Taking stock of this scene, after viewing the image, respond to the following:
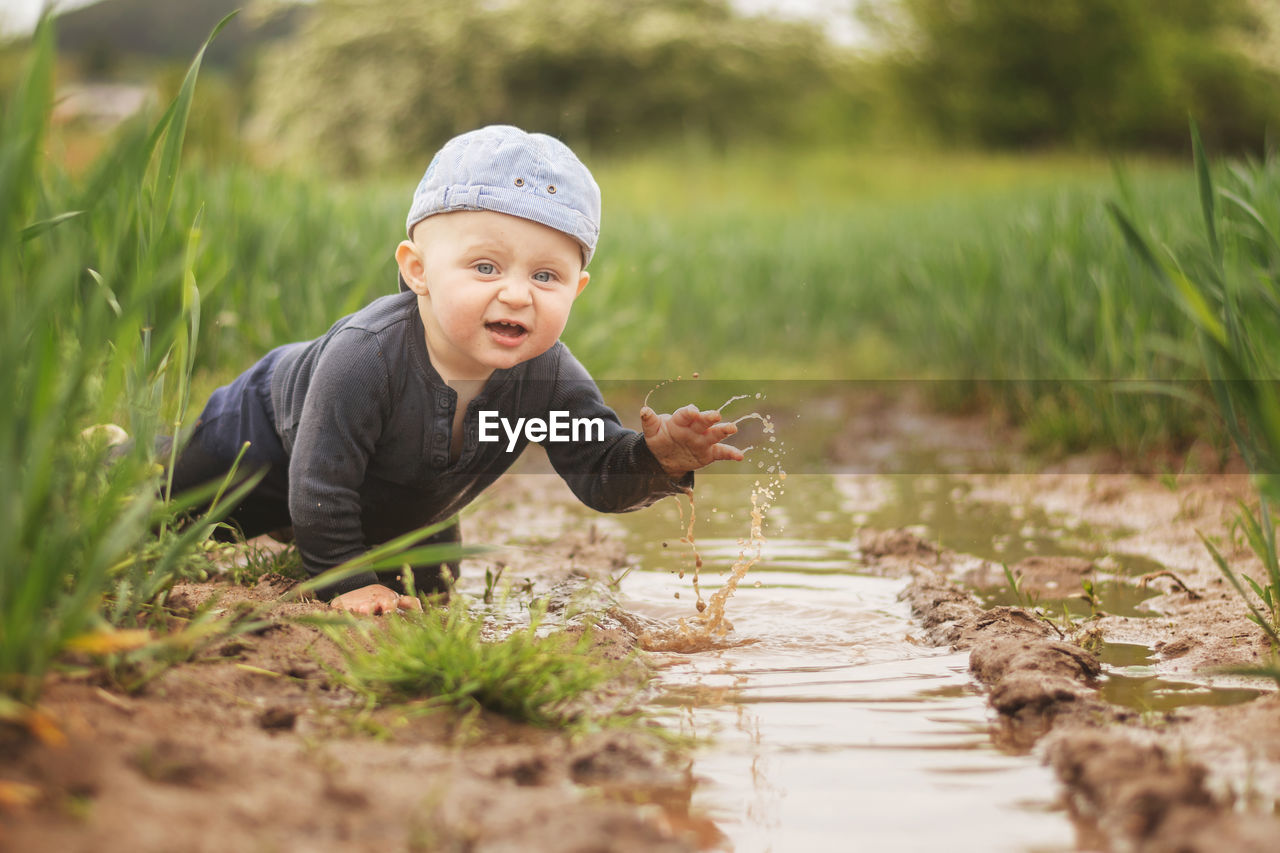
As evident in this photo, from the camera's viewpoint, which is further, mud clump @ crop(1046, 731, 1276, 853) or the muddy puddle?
the muddy puddle

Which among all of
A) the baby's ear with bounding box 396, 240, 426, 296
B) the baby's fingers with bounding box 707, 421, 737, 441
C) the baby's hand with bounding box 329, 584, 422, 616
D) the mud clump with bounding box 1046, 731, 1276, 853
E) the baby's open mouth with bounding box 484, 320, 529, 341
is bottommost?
the mud clump with bounding box 1046, 731, 1276, 853

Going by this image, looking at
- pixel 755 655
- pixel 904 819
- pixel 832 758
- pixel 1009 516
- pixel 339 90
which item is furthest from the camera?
pixel 339 90

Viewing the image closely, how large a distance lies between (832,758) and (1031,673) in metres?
0.50

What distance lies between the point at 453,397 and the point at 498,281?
1.24 ft

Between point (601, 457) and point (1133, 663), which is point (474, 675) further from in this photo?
point (1133, 663)

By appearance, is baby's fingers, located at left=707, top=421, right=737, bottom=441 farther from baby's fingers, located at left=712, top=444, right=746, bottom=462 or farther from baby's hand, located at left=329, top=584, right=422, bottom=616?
baby's hand, located at left=329, top=584, right=422, bottom=616

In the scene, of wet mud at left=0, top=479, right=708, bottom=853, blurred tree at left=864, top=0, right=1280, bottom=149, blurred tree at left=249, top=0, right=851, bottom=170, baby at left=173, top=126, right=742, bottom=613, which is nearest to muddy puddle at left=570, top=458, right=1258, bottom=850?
wet mud at left=0, top=479, right=708, bottom=853

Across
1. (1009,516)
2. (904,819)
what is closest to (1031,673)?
(904,819)

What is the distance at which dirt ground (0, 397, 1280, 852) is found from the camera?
1.29m

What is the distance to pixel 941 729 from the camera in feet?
6.48

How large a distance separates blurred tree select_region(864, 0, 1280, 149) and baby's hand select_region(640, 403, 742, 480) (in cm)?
2723

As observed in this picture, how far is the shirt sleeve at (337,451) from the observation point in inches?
99.7

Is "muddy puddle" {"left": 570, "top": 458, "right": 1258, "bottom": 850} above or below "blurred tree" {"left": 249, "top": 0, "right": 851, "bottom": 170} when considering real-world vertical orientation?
below

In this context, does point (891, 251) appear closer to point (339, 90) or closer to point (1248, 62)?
point (339, 90)
